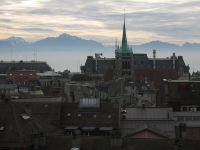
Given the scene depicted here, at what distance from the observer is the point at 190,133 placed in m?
57.4

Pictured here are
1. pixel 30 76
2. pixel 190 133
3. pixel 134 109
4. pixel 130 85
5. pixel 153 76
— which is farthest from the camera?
pixel 30 76

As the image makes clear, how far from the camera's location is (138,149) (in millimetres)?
42438

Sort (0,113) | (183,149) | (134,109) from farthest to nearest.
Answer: (134,109) < (0,113) < (183,149)

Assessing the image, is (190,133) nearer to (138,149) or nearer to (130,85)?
(138,149)

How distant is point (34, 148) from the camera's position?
141 feet

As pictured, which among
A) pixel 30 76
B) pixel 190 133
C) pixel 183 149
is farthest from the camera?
pixel 30 76

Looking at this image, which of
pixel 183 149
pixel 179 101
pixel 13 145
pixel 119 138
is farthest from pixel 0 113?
pixel 179 101

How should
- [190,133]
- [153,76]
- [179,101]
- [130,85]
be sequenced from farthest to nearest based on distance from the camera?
[153,76] → [130,85] → [179,101] → [190,133]

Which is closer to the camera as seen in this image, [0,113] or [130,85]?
[0,113]

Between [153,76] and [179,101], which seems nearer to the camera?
[179,101]

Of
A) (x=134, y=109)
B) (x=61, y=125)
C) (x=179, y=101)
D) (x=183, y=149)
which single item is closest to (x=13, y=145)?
(x=183, y=149)

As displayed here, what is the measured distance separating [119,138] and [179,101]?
33433 millimetres

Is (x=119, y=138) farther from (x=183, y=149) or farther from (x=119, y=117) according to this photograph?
(x=119, y=117)

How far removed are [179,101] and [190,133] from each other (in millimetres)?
17729
